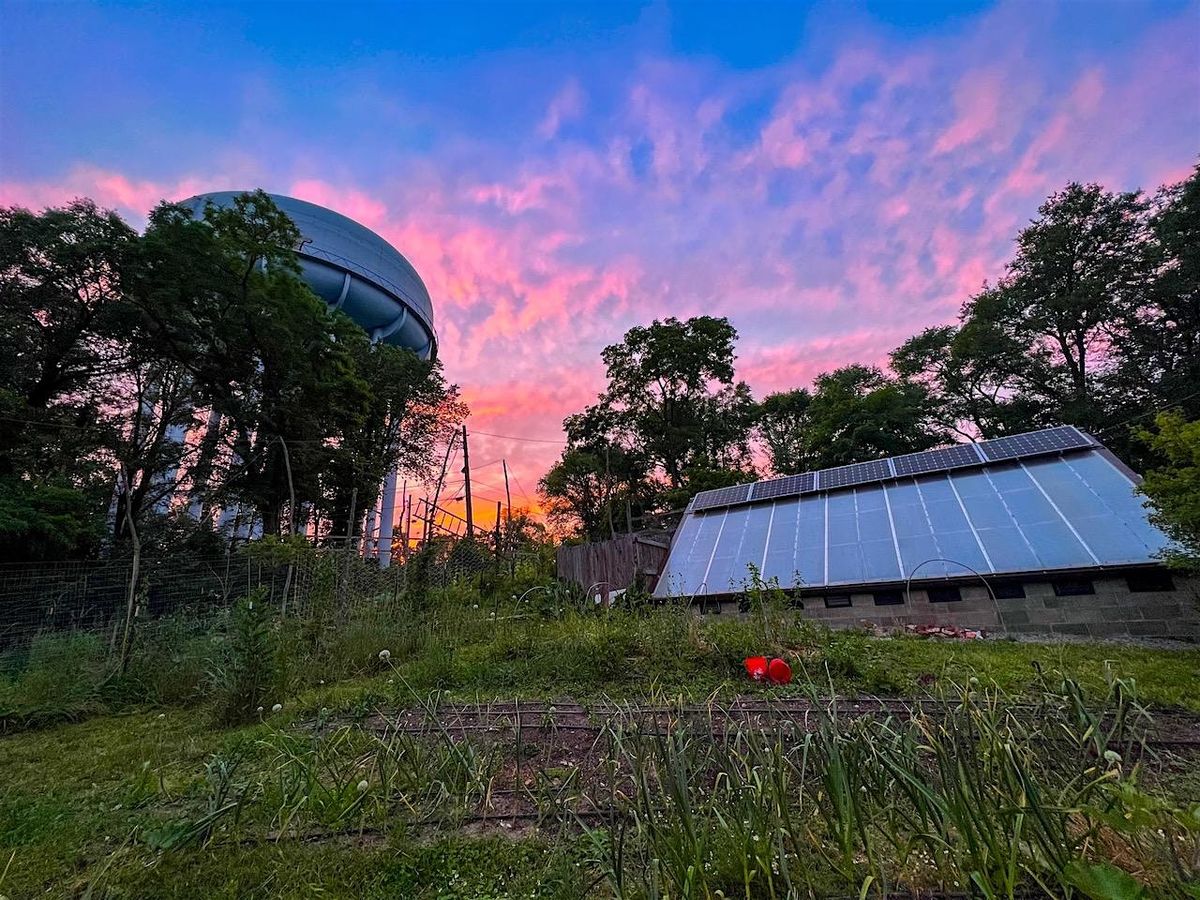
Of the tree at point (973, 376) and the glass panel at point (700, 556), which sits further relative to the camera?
the tree at point (973, 376)

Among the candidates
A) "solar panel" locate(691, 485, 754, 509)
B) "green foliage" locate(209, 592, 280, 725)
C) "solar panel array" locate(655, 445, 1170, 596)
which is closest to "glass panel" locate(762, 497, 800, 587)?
"solar panel array" locate(655, 445, 1170, 596)

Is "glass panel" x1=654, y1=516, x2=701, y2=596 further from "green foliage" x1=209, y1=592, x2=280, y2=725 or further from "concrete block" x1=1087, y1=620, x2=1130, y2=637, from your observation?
"green foliage" x1=209, y1=592, x2=280, y2=725

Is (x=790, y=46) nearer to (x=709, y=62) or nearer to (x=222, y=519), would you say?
(x=709, y=62)

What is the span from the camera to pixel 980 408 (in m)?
16.7

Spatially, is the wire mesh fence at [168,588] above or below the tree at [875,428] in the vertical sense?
below

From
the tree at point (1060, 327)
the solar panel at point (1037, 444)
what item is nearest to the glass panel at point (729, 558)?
the solar panel at point (1037, 444)

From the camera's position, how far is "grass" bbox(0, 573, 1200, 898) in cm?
115

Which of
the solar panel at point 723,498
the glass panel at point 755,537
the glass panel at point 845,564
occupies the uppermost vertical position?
the solar panel at point 723,498

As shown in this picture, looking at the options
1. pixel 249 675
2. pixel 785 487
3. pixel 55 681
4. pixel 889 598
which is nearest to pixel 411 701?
pixel 249 675

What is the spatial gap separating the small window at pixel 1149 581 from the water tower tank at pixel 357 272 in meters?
19.6

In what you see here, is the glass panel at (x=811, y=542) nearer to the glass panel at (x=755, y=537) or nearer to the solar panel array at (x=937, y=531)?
the solar panel array at (x=937, y=531)

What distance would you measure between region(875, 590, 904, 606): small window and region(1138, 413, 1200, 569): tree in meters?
2.48

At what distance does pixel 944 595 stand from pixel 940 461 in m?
3.07

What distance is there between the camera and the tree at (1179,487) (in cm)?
364
